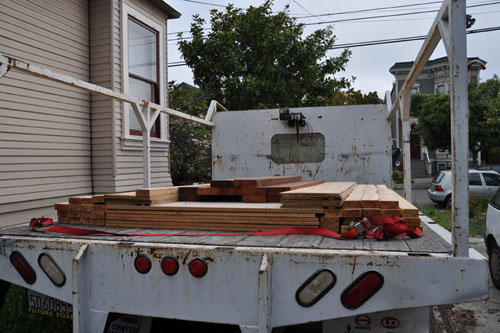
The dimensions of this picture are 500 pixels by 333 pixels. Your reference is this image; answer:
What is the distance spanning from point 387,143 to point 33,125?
16.6 feet

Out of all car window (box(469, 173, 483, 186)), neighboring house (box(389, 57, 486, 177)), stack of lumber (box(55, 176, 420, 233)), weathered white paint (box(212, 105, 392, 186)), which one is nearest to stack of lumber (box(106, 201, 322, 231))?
stack of lumber (box(55, 176, 420, 233))

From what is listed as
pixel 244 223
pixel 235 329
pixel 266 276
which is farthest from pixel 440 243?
pixel 235 329

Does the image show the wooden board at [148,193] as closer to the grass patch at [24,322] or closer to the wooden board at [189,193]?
the wooden board at [189,193]

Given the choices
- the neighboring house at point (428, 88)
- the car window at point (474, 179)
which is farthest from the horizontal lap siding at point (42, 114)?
the neighboring house at point (428, 88)

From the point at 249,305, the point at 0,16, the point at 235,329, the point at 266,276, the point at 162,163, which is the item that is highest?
the point at 0,16

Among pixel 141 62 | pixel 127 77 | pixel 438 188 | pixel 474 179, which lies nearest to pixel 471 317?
pixel 127 77

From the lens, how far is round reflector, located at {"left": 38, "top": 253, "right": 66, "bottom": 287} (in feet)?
6.99

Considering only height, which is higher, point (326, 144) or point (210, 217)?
point (326, 144)

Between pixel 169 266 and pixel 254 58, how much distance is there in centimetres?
1406

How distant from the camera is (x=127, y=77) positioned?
785cm

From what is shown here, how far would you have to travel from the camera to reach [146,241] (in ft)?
7.29

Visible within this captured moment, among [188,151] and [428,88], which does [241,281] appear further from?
[428,88]

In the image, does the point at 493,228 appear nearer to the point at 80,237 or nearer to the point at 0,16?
the point at 80,237

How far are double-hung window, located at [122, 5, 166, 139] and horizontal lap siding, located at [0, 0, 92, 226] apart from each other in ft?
2.32
